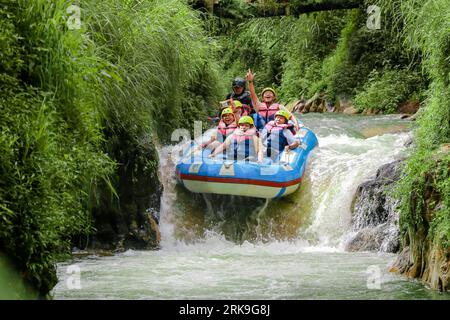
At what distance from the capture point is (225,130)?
9008mm

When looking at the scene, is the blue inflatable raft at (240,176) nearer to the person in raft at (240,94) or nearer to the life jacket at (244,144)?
the life jacket at (244,144)

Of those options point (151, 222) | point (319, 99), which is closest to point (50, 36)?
point (151, 222)

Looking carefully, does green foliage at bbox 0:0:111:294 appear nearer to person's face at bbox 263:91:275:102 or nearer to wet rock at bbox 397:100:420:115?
person's face at bbox 263:91:275:102

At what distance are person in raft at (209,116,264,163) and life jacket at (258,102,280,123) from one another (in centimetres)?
88

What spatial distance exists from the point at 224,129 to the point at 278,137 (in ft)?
2.13

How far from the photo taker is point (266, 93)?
9703 millimetres

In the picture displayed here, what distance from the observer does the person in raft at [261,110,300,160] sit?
9000mm

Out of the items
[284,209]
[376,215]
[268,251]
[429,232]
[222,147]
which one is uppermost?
[222,147]

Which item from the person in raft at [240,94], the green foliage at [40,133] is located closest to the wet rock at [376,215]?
the person in raft at [240,94]

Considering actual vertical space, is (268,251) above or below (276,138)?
below

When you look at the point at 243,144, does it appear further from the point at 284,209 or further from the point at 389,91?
the point at 389,91

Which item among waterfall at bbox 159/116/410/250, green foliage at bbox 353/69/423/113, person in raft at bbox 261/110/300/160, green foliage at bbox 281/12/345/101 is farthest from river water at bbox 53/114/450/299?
green foliage at bbox 281/12/345/101

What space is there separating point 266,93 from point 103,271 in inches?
160

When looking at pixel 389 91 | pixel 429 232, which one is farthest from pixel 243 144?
pixel 389 91
